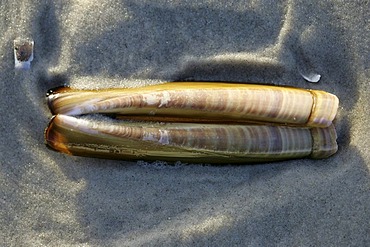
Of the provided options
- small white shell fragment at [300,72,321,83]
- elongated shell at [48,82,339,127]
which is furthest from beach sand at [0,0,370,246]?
elongated shell at [48,82,339,127]

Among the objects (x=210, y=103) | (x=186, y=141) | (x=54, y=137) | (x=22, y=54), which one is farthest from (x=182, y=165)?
(x=22, y=54)

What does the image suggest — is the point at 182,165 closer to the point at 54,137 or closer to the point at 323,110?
the point at 54,137

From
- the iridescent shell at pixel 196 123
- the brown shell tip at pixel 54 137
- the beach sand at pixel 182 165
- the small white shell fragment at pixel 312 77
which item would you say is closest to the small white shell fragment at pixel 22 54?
the beach sand at pixel 182 165

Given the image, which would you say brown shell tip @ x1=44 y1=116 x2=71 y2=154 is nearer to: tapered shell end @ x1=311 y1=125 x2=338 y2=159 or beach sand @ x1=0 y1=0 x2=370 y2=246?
beach sand @ x1=0 y1=0 x2=370 y2=246

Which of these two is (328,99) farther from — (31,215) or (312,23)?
(31,215)

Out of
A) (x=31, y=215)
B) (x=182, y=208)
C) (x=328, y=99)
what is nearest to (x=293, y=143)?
(x=328, y=99)
